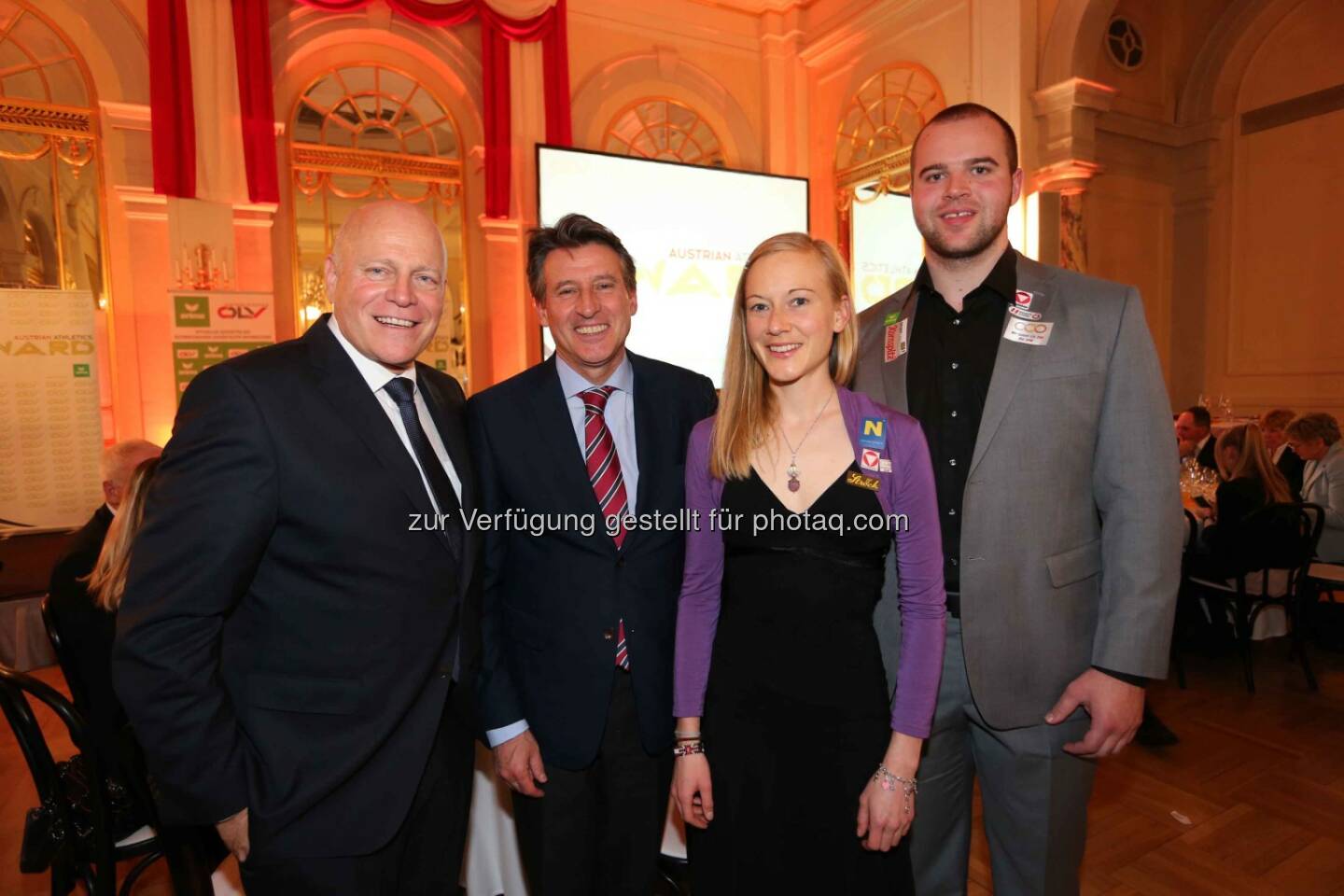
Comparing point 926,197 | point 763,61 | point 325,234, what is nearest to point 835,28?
point 763,61

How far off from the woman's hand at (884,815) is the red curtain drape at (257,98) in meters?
6.34

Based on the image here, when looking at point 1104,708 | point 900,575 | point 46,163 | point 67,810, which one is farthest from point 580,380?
point 46,163

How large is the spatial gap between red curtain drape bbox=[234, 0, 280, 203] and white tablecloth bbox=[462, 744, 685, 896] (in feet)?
17.9

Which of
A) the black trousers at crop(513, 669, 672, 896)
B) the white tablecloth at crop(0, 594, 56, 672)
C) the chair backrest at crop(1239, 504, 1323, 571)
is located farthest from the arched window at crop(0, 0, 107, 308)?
the chair backrest at crop(1239, 504, 1323, 571)

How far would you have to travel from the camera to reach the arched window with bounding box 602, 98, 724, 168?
745 cm

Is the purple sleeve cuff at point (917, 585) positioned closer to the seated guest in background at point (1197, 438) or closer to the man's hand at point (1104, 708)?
the man's hand at point (1104, 708)

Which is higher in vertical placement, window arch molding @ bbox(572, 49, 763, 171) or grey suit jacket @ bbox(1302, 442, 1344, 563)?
window arch molding @ bbox(572, 49, 763, 171)

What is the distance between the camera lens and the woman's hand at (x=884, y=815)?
54.4 inches

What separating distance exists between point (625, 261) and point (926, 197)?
717 mm

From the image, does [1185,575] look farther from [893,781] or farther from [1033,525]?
[893,781]

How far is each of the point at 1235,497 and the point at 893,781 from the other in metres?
3.84

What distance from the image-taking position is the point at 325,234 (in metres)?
6.52

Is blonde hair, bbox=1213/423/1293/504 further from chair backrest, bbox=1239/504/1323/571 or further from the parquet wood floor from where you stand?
the parquet wood floor

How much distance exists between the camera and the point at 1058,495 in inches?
61.8
